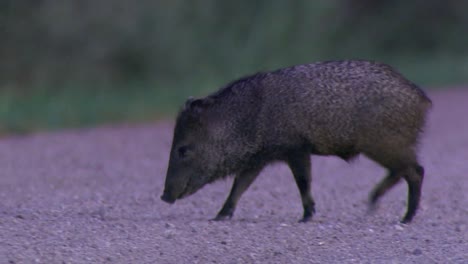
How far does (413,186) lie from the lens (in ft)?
28.3

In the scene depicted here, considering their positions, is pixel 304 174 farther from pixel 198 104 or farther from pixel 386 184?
pixel 198 104

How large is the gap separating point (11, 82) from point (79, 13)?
1761mm

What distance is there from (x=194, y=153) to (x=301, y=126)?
2.67 feet

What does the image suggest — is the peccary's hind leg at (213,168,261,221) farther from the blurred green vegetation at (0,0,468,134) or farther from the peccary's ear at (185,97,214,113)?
the blurred green vegetation at (0,0,468,134)

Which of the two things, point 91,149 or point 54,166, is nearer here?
point 54,166

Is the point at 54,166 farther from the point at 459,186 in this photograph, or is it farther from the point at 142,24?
the point at 142,24

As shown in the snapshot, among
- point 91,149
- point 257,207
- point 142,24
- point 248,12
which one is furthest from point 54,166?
point 248,12

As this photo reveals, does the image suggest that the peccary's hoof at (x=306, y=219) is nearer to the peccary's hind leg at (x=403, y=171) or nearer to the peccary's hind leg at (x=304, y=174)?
the peccary's hind leg at (x=304, y=174)

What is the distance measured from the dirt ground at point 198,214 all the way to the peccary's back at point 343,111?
585mm

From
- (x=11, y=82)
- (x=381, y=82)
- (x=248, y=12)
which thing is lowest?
(x=381, y=82)

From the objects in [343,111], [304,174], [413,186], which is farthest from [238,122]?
[413,186]

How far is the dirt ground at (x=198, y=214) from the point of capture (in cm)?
702

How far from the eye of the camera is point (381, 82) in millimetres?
8328

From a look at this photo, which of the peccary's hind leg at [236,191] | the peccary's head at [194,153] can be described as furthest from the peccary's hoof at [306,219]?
the peccary's head at [194,153]
